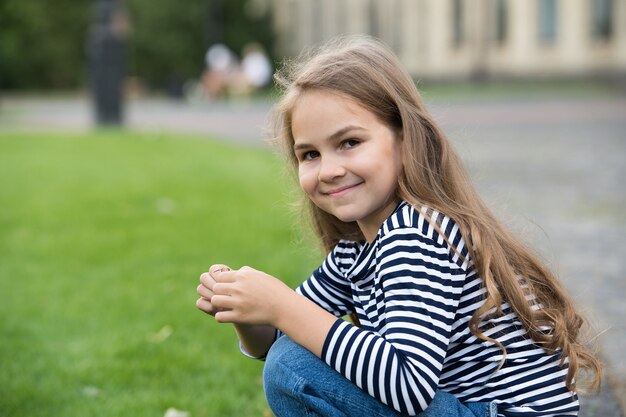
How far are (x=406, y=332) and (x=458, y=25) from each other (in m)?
34.0

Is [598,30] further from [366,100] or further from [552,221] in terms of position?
[366,100]

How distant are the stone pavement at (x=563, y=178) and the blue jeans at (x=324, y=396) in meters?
0.59

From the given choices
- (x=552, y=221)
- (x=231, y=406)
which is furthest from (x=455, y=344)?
(x=552, y=221)

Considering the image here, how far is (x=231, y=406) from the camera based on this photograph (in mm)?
3051

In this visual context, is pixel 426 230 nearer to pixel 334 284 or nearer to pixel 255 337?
pixel 334 284

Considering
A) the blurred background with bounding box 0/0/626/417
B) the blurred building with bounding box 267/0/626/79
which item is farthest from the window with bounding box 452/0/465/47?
the blurred background with bounding box 0/0/626/417

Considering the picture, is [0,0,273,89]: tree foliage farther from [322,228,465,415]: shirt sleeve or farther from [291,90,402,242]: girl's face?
[322,228,465,415]: shirt sleeve

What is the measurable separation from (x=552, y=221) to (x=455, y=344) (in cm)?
435

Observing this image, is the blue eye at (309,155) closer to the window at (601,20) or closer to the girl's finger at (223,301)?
the girl's finger at (223,301)

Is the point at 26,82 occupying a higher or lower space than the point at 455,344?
lower

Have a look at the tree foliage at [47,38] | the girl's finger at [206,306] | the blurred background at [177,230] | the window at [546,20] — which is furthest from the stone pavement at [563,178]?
the tree foliage at [47,38]

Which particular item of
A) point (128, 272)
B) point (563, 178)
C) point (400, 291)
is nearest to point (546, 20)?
point (563, 178)

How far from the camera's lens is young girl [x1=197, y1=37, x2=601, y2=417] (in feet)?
6.43

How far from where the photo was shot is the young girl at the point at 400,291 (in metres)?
1.96
